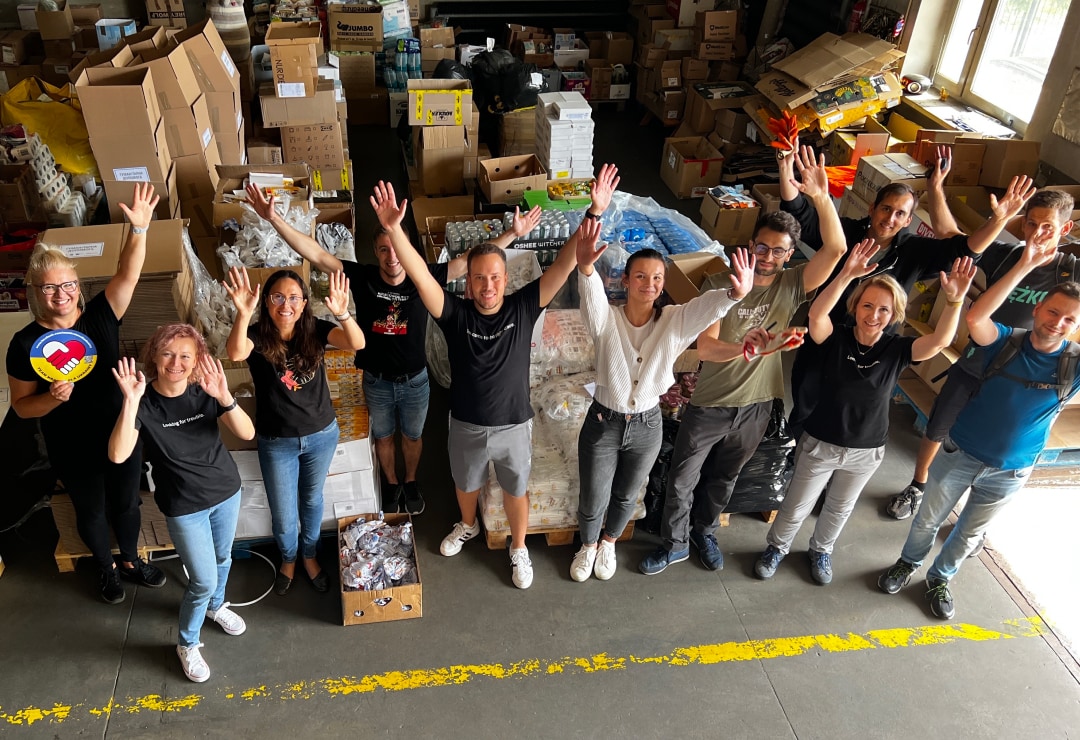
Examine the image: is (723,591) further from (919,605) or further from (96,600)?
(96,600)

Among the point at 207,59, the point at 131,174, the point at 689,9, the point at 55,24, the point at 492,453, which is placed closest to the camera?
the point at 492,453

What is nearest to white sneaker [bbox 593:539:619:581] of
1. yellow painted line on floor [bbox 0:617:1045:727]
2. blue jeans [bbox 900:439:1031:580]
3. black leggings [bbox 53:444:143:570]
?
yellow painted line on floor [bbox 0:617:1045:727]

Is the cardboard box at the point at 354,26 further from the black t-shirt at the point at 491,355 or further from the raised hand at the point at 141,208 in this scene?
the black t-shirt at the point at 491,355

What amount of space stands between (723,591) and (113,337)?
10.4 feet

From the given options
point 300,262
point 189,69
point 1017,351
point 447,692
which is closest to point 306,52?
point 189,69

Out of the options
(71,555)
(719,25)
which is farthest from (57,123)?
(719,25)

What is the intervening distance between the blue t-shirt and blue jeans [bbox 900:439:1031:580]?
0.25ft

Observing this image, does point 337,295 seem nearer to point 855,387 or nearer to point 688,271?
point 688,271

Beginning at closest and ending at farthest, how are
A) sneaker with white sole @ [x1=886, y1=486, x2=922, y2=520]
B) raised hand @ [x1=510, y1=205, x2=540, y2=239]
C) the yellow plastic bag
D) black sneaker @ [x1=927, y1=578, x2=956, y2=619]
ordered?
raised hand @ [x1=510, y1=205, x2=540, y2=239] → black sneaker @ [x1=927, y1=578, x2=956, y2=619] → sneaker with white sole @ [x1=886, y1=486, x2=922, y2=520] → the yellow plastic bag

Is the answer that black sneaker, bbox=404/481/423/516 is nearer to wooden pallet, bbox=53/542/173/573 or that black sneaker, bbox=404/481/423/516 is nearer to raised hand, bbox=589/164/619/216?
wooden pallet, bbox=53/542/173/573

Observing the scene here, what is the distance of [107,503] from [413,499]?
158cm

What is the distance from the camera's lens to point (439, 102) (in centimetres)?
650

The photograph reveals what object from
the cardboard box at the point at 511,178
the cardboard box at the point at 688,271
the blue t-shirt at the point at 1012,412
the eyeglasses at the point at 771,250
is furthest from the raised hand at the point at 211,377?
the cardboard box at the point at 511,178

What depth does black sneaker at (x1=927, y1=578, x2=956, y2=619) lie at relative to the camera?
4027mm
